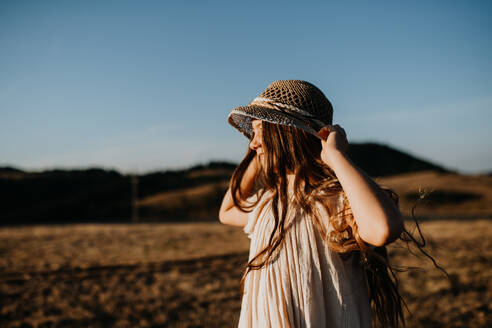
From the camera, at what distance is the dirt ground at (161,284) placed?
4.86 metres

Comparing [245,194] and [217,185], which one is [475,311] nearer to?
[245,194]

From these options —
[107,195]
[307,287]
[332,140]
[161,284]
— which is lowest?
[161,284]

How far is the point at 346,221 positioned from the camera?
1.34 metres

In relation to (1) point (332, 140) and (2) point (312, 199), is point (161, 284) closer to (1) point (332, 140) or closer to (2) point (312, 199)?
(2) point (312, 199)

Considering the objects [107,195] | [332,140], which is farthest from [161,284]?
[107,195]

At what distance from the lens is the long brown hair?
1.37 metres

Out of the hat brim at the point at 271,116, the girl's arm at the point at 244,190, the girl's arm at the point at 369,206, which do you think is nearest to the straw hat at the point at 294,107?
the hat brim at the point at 271,116

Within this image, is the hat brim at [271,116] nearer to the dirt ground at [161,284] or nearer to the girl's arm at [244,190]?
the girl's arm at [244,190]

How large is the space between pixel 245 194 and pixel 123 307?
4.29 meters

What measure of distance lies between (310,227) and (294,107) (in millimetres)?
461

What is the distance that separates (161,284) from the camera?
6.41 m

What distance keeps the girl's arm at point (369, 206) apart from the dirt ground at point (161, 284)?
1887 mm

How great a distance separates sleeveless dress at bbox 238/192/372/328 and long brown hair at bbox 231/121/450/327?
31 millimetres

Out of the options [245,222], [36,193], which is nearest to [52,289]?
[245,222]
